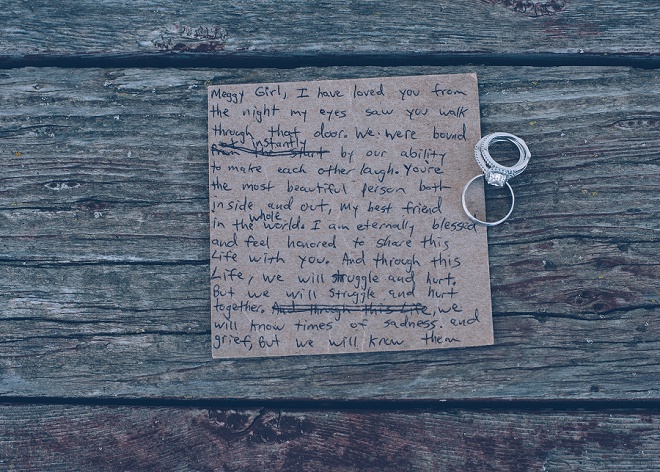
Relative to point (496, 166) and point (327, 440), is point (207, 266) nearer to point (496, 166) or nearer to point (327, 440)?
point (327, 440)

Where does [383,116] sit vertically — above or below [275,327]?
above

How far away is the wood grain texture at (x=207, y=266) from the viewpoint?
1.03 metres

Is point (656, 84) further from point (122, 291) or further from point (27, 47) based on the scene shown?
point (27, 47)

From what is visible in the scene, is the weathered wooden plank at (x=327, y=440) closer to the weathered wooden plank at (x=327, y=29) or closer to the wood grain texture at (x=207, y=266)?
the wood grain texture at (x=207, y=266)

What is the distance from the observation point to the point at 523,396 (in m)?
1.03

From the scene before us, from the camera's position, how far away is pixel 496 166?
0.99m

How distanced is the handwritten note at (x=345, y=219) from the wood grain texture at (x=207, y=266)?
4 cm

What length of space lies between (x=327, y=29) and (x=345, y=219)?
42 centimetres

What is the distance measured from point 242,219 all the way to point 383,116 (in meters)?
0.36

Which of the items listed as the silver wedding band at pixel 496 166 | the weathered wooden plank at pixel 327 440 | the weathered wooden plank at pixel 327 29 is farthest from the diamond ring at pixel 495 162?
the weathered wooden plank at pixel 327 440

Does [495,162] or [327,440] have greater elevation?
[495,162]

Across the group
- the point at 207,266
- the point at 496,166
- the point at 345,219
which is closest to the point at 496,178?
the point at 496,166

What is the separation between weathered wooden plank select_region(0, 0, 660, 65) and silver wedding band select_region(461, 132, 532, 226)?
0.20 metres

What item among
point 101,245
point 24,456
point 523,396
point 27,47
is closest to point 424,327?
point 523,396
